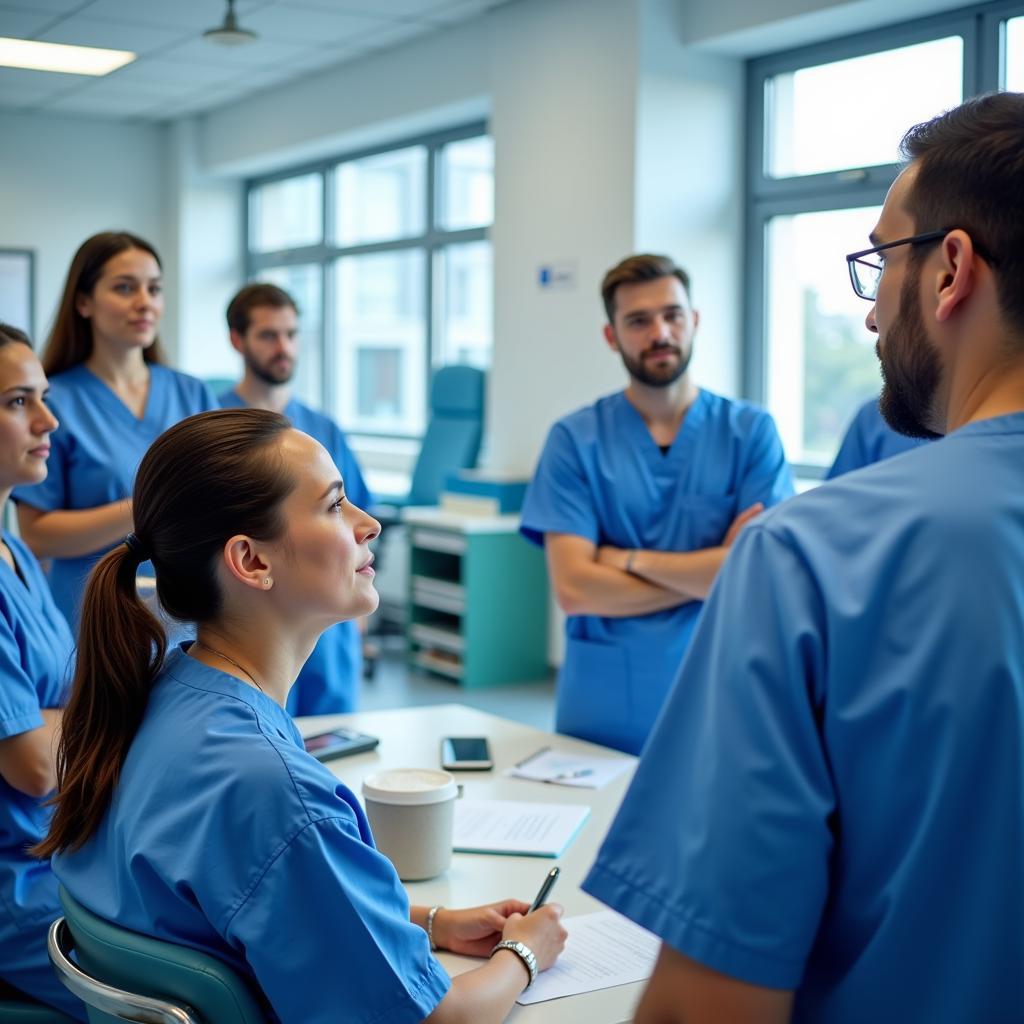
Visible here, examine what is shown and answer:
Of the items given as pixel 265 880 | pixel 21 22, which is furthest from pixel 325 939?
pixel 21 22

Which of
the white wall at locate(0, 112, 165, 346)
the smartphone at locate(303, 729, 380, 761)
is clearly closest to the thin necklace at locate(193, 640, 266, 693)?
the smartphone at locate(303, 729, 380, 761)

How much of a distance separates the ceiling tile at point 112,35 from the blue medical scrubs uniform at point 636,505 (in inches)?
161

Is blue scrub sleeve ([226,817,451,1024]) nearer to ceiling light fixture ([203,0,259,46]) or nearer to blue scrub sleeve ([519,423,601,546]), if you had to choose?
blue scrub sleeve ([519,423,601,546])

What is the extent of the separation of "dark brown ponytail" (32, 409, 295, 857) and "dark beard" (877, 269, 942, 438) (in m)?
0.62

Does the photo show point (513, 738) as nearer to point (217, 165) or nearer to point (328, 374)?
point (328, 374)

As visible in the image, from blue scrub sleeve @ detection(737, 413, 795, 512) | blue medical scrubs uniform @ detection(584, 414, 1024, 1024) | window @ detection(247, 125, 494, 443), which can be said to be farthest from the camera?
window @ detection(247, 125, 494, 443)

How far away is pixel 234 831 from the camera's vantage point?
99cm

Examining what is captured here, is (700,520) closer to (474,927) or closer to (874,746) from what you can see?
(474,927)

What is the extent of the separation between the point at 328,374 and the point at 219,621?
635cm

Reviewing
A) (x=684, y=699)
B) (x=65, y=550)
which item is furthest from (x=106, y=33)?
(x=684, y=699)

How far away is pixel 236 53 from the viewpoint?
5.98 meters

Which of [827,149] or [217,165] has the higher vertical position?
[217,165]

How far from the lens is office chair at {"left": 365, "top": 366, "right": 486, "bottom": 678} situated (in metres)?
5.56

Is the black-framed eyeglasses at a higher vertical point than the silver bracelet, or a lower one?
higher
